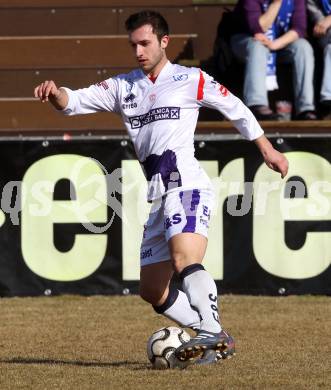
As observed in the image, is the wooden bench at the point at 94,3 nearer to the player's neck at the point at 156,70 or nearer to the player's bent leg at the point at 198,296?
the player's neck at the point at 156,70

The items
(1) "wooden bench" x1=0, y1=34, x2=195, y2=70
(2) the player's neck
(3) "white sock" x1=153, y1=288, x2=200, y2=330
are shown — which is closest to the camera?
(2) the player's neck

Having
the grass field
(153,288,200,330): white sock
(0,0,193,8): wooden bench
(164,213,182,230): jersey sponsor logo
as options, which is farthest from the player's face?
(0,0,193,8): wooden bench

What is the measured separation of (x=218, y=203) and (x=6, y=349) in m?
3.54

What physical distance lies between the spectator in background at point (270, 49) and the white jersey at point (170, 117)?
17.5 ft

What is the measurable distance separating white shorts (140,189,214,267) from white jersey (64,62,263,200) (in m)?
0.06

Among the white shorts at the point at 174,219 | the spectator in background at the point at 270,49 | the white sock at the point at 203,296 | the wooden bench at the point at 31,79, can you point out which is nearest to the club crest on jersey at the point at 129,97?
the white shorts at the point at 174,219

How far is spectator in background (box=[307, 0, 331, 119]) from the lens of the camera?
42.1 feet

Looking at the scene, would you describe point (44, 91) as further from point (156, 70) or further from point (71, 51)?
point (71, 51)

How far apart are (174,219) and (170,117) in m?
0.67

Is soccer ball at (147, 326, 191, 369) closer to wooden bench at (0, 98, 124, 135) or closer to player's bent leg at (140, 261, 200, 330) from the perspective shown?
player's bent leg at (140, 261, 200, 330)

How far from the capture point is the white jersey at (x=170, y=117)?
7.02m

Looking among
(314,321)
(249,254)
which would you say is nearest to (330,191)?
(249,254)

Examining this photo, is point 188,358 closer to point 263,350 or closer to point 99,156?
point 263,350

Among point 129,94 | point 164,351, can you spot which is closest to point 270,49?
point 129,94
